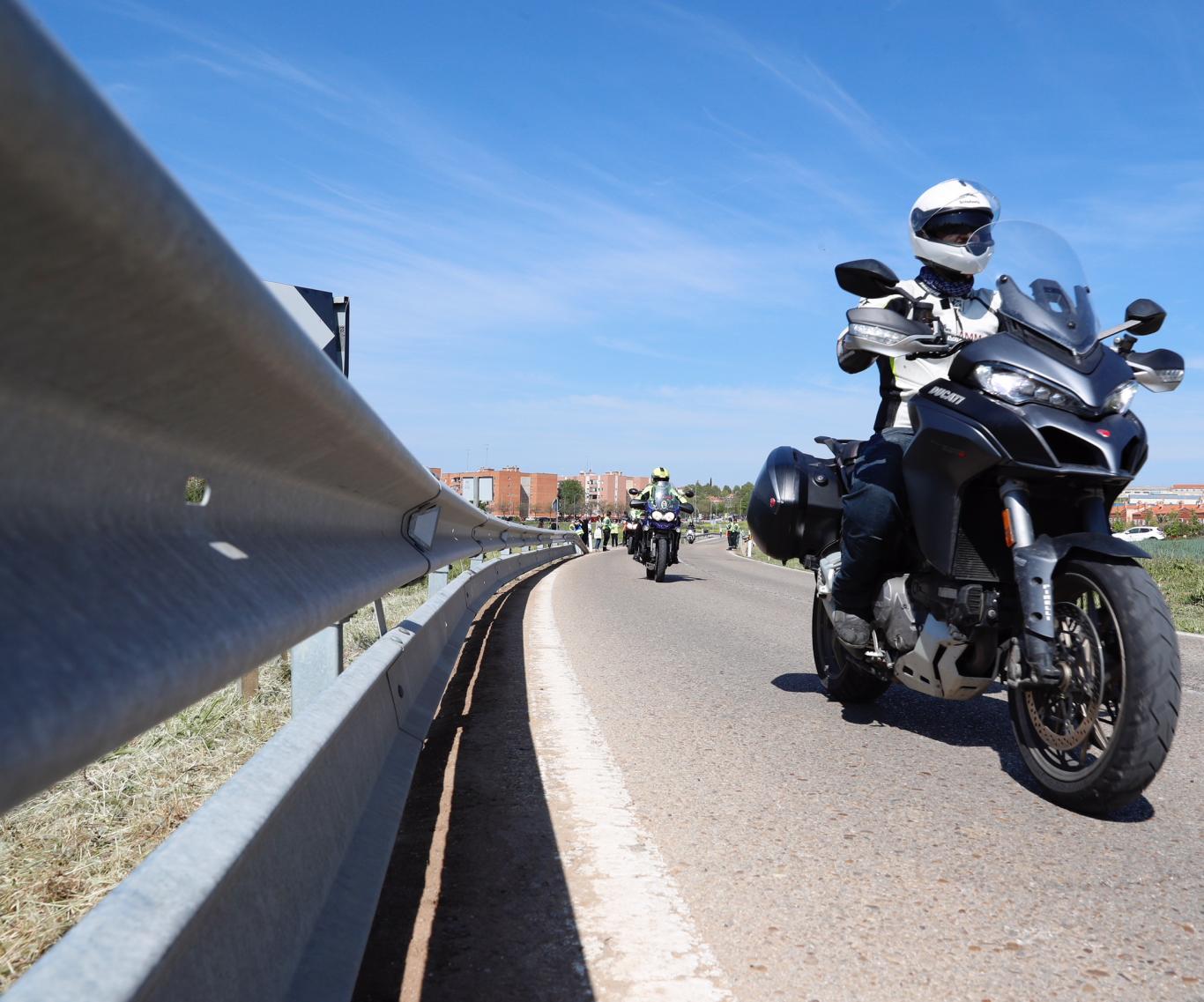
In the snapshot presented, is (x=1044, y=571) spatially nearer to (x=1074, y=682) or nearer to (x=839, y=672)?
(x=1074, y=682)

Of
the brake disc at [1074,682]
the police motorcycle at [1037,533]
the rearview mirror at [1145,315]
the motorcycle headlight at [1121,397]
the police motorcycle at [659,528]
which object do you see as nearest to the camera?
the police motorcycle at [1037,533]

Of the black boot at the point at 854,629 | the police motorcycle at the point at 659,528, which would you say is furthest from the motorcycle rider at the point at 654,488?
the black boot at the point at 854,629

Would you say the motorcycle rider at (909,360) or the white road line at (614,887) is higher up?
the motorcycle rider at (909,360)

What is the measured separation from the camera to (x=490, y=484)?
2066cm

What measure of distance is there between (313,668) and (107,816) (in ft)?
2.13

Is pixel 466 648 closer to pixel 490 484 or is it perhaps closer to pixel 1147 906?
pixel 1147 906

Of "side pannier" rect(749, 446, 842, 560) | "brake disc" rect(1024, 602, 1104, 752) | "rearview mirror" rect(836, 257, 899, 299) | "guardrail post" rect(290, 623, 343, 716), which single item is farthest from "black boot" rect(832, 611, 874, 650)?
"guardrail post" rect(290, 623, 343, 716)

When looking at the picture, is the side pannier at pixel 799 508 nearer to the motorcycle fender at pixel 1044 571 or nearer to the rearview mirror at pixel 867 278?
the rearview mirror at pixel 867 278

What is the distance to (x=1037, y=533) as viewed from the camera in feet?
11.5

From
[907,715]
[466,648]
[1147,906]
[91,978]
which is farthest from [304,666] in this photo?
[466,648]

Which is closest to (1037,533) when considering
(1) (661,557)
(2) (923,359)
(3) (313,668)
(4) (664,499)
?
(2) (923,359)

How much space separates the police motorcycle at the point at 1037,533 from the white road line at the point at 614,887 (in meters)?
1.29

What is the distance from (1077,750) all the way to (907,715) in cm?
160

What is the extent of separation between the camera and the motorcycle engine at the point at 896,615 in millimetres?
4016
